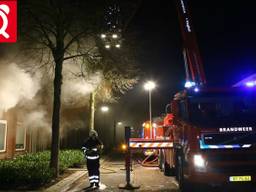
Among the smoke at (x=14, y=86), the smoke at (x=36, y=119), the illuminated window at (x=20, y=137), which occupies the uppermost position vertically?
the smoke at (x=14, y=86)

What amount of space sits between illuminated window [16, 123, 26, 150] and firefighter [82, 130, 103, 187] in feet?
34.7

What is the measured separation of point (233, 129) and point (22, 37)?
7.68 metres

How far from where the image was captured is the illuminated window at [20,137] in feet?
63.5

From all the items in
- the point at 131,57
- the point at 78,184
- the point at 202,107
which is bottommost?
A: the point at 78,184

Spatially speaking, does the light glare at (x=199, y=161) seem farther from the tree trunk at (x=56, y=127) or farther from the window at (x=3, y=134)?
the window at (x=3, y=134)

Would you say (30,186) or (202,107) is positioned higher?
(202,107)

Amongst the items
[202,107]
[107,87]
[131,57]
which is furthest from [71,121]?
[202,107]

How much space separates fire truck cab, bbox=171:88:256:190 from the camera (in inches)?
290

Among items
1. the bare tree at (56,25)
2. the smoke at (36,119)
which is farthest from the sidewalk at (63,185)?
the smoke at (36,119)

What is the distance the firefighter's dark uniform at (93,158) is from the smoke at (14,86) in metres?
5.91

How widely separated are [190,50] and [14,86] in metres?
7.98

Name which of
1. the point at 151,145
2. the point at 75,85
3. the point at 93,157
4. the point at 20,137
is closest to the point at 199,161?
the point at 151,145

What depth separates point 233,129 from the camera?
751 centimetres

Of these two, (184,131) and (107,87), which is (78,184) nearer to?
(184,131)
